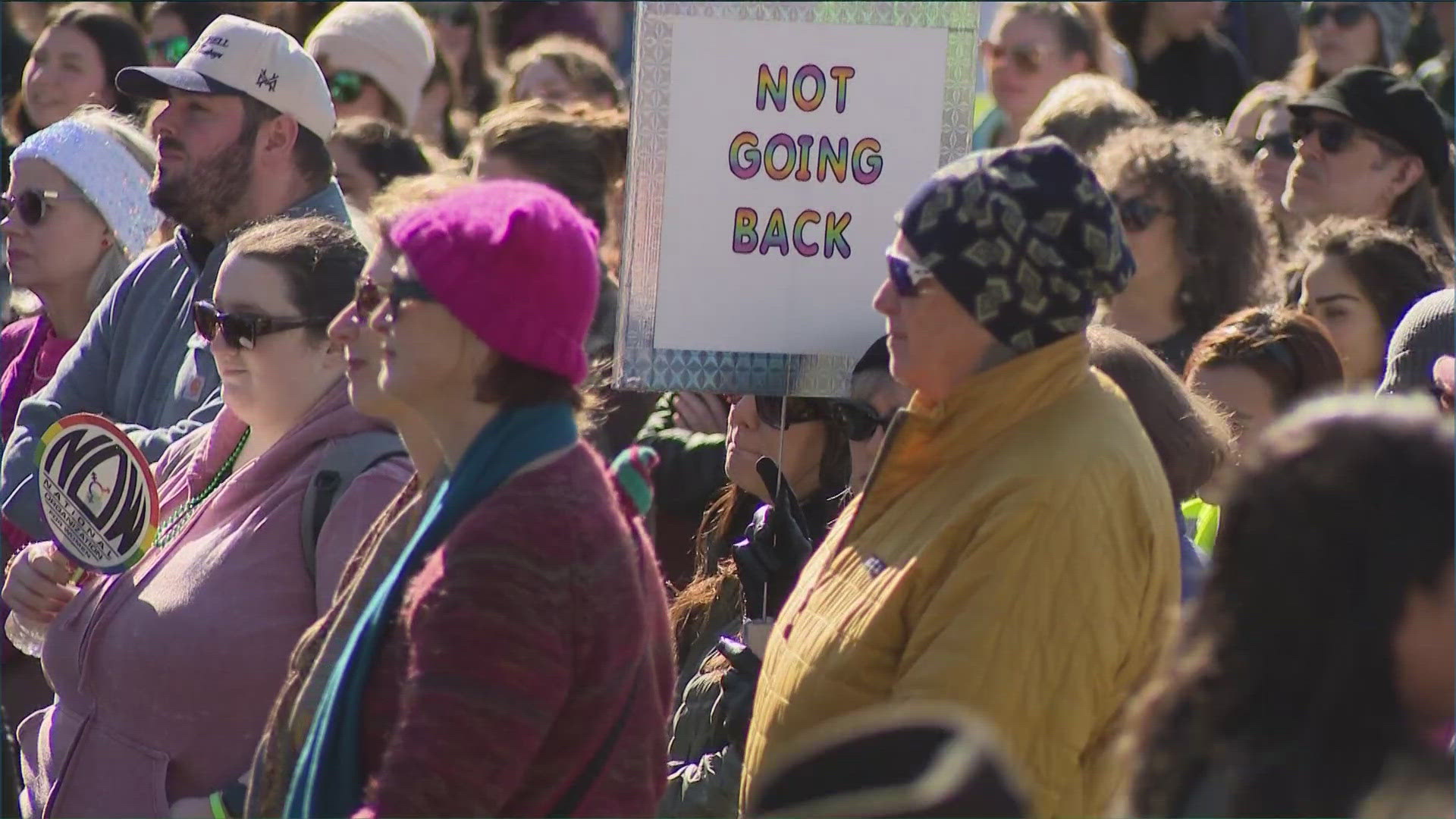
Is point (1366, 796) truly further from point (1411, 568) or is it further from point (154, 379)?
point (154, 379)

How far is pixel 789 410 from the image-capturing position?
390cm

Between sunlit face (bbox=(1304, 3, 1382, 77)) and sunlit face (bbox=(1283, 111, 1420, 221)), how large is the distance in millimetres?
1892

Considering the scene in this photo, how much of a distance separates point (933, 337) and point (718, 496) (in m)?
1.95

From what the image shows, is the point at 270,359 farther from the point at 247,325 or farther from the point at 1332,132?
the point at 1332,132

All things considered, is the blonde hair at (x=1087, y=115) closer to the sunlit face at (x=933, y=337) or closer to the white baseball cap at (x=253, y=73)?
the white baseball cap at (x=253, y=73)

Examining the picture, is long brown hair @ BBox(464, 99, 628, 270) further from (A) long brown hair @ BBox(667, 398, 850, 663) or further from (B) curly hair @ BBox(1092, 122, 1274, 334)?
(A) long brown hair @ BBox(667, 398, 850, 663)

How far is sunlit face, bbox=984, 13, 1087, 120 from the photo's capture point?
7.48 meters

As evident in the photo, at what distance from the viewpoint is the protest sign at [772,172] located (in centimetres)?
346

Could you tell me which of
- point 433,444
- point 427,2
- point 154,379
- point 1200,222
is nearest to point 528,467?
point 433,444

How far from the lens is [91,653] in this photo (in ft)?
11.2

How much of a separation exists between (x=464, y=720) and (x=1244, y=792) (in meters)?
0.89

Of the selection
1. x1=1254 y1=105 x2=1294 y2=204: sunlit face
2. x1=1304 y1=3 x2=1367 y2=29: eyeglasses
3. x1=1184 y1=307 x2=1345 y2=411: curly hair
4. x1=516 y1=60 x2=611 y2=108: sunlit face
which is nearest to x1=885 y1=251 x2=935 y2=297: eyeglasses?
x1=1184 y1=307 x2=1345 y2=411: curly hair

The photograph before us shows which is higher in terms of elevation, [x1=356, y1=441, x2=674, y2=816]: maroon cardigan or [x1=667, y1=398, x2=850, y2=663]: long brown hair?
[x1=356, y1=441, x2=674, y2=816]: maroon cardigan

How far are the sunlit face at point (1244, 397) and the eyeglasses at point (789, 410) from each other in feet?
3.02
